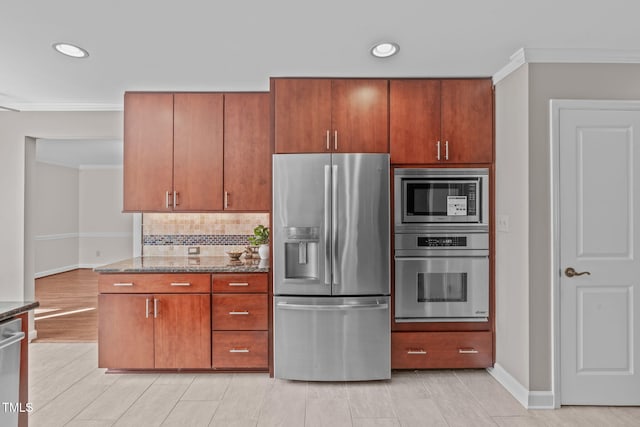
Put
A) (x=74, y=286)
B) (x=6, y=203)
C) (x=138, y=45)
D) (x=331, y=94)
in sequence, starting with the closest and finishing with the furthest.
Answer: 1. (x=138, y=45)
2. (x=331, y=94)
3. (x=6, y=203)
4. (x=74, y=286)

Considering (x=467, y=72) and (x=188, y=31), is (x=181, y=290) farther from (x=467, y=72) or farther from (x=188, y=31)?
(x=467, y=72)

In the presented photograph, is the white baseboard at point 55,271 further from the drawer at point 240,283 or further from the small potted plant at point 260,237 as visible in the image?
the drawer at point 240,283

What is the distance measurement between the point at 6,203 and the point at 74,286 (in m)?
3.56

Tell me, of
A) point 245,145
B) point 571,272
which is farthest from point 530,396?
point 245,145

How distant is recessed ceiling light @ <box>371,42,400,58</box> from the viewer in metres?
2.73

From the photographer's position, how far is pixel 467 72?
3.26 meters

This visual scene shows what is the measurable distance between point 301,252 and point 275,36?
1.50 m

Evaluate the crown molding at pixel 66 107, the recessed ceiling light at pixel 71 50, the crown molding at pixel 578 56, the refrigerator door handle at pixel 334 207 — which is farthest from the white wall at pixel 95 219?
the crown molding at pixel 578 56

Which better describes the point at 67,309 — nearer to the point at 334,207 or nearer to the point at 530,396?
the point at 334,207

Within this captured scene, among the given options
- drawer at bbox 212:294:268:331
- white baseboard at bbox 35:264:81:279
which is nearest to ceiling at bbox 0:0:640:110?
drawer at bbox 212:294:268:331

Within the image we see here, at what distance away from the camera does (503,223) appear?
3195 millimetres

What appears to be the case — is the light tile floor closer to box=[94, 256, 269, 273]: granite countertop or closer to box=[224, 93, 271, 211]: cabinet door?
box=[94, 256, 269, 273]: granite countertop

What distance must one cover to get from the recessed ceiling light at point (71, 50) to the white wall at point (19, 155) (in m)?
1.34

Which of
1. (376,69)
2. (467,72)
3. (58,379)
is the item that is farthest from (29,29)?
(467,72)
